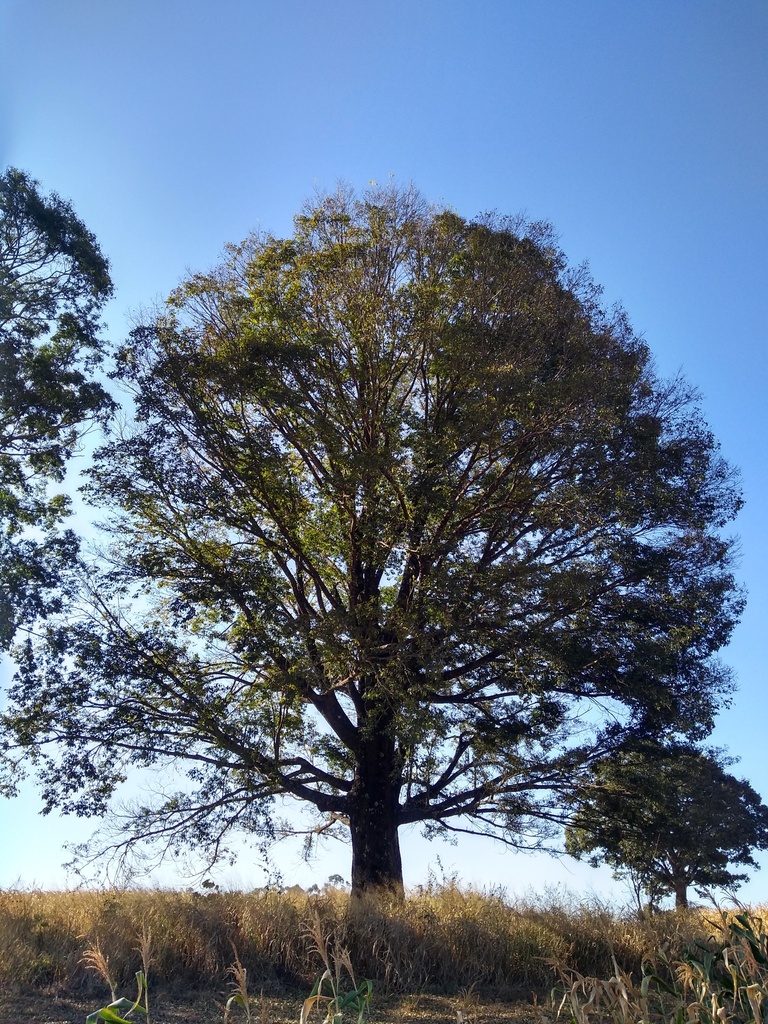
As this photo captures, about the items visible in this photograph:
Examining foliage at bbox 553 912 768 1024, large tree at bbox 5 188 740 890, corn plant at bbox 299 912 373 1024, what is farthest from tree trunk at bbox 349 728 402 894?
foliage at bbox 553 912 768 1024

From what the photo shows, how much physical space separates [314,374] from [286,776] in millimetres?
6089

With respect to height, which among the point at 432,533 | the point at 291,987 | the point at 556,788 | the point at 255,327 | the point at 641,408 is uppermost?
the point at 255,327

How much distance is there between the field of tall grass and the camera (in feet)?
25.6

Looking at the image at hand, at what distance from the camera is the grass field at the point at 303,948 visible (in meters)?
7.41

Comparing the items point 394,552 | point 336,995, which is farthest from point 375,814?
point 336,995

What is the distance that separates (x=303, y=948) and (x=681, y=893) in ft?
17.7

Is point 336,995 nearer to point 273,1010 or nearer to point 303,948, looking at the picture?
point 273,1010

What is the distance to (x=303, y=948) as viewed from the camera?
830 centimetres

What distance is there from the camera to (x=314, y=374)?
13875 mm

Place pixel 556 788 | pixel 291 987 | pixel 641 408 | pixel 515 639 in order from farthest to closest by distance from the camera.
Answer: pixel 641 408 < pixel 556 788 < pixel 515 639 < pixel 291 987

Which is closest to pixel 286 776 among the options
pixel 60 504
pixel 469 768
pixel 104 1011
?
pixel 469 768

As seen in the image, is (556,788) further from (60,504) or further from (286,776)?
(60,504)

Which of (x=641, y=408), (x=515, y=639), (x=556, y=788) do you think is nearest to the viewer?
(x=515, y=639)

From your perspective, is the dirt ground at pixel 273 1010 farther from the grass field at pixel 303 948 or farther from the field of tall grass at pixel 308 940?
the field of tall grass at pixel 308 940
